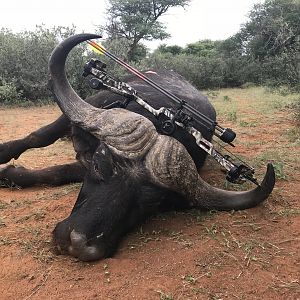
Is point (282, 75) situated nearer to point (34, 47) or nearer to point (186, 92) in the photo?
point (34, 47)

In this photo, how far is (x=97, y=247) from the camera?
8.42 ft

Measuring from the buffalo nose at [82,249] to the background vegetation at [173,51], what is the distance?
8.79 m

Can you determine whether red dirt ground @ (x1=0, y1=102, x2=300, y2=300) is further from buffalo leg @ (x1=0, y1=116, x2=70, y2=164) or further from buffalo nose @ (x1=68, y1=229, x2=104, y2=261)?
buffalo leg @ (x1=0, y1=116, x2=70, y2=164)

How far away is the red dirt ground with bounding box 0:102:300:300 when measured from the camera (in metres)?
2.38

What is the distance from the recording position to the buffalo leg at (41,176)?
4180 millimetres

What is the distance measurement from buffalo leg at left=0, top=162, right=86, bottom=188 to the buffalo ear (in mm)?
1430

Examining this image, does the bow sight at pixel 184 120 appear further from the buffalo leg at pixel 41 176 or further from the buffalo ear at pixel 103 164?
the buffalo leg at pixel 41 176

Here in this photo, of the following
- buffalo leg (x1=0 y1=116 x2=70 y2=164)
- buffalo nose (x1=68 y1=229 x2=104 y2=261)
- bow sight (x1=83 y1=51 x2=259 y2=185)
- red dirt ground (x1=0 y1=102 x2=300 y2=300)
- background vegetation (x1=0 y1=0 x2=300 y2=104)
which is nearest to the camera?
red dirt ground (x1=0 y1=102 x2=300 y2=300)

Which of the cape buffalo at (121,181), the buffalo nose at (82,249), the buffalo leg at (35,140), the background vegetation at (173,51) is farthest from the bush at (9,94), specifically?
the buffalo nose at (82,249)

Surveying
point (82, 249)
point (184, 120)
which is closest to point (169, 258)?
point (82, 249)

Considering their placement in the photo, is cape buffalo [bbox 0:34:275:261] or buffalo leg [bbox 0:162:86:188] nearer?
cape buffalo [bbox 0:34:275:261]

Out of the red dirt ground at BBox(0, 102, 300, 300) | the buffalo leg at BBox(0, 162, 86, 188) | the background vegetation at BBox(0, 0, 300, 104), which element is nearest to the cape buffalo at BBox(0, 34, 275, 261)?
the red dirt ground at BBox(0, 102, 300, 300)

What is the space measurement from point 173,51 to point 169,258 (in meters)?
23.5

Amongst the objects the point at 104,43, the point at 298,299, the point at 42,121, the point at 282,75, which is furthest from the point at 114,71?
the point at 298,299
